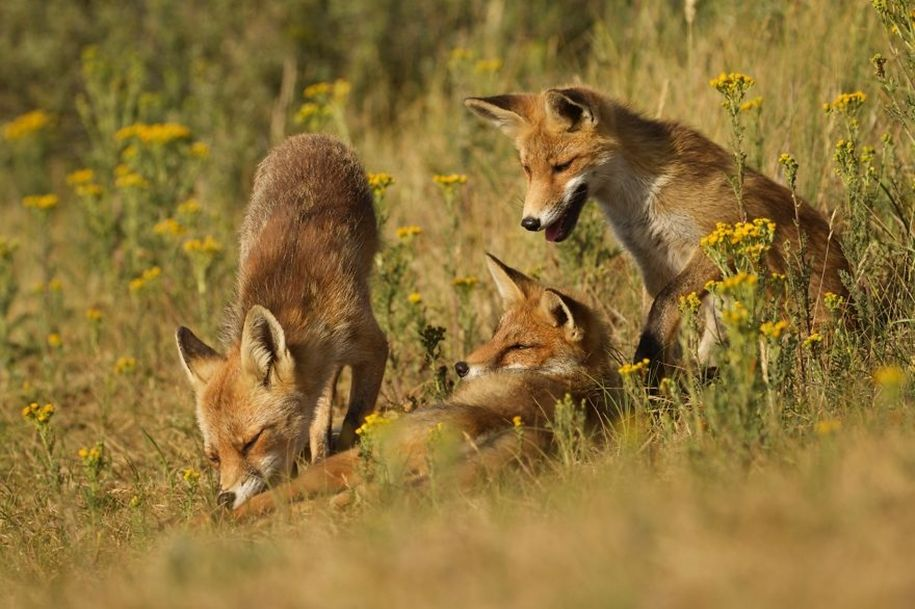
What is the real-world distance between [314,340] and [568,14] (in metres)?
7.17

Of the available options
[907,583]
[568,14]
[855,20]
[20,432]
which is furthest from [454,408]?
[568,14]

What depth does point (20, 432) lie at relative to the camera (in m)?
7.70

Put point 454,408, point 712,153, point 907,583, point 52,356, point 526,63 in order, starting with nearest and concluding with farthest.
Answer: point 907,583
point 454,408
point 712,153
point 52,356
point 526,63

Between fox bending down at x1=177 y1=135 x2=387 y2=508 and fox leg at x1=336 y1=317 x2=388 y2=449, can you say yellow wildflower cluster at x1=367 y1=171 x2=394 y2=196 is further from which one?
fox leg at x1=336 y1=317 x2=388 y2=449

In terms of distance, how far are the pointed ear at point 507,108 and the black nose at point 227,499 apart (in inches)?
112

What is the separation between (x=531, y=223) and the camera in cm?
643

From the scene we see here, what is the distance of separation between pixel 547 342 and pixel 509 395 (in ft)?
2.17

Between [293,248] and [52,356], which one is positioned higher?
[293,248]

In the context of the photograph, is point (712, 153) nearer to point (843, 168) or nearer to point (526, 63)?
point (843, 168)

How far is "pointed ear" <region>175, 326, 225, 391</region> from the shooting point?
625cm

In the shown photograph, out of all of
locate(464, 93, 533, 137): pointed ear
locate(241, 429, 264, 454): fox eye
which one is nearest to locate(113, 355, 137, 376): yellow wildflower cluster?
locate(241, 429, 264, 454): fox eye

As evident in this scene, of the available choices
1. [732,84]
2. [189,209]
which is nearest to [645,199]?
[732,84]

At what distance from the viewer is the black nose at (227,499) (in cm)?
557

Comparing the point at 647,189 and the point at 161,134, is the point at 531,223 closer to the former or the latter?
the point at 647,189
